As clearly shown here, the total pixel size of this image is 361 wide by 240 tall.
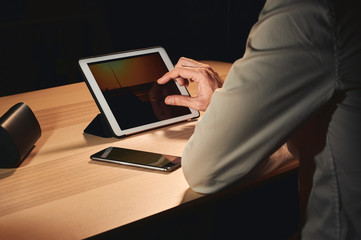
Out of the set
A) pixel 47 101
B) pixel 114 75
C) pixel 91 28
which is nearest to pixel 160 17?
pixel 91 28

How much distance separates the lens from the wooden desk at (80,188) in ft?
2.46

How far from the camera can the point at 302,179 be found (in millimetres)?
839

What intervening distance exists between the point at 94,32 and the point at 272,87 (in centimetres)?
269

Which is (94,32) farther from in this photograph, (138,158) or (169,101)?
(138,158)

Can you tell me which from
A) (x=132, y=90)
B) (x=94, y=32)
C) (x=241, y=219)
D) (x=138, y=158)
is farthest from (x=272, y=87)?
(x=94, y=32)

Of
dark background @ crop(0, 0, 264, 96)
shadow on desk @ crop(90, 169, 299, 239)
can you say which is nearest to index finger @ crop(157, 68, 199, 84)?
shadow on desk @ crop(90, 169, 299, 239)

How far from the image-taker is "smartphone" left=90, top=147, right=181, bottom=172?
93 centimetres

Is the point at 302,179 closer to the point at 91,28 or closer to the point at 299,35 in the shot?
the point at 299,35

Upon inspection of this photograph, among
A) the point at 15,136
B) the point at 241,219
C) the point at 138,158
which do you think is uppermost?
the point at 15,136

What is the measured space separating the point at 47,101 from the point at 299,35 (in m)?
1.06

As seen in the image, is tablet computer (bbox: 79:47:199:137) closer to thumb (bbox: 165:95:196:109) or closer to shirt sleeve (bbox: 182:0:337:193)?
thumb (bbox: 165:95:196:109)

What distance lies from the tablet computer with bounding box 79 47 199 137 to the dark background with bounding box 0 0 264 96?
1571 mm

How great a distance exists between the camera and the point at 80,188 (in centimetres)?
87

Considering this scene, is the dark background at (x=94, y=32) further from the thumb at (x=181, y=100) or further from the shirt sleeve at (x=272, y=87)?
the shirt sleeve at (x=272, y=87)
